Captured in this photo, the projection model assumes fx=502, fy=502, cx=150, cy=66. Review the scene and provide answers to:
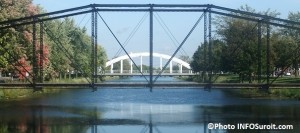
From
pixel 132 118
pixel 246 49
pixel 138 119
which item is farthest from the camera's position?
pixel 246 49

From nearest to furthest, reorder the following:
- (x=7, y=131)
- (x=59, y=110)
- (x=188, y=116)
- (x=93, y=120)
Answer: (x=7, y=131)
(x=93, y=120)
(x=188, y=116)
(x=59, y=110)

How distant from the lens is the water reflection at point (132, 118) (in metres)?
34.0

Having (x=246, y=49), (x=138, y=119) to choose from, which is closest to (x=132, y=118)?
(x=138, y=119)

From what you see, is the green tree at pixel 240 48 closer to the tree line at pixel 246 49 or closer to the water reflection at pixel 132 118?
the tree line at pixel 246 49

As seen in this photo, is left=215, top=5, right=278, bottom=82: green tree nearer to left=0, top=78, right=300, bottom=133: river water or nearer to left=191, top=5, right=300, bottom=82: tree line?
left=191, top=5, right=300, bottom=82: tree line

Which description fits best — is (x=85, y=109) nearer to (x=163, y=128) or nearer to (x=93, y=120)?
(x=93, y=120)

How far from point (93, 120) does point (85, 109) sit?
999cm

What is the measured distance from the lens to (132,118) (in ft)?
132

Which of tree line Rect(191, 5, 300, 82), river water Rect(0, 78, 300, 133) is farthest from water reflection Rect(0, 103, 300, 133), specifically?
tree line Rect(191, 5, 300, 82)

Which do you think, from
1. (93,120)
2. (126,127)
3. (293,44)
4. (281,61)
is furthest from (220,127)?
(293,44)

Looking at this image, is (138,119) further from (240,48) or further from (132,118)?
(240,48)

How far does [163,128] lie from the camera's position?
34406 mm

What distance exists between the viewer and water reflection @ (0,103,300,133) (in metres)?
34.0

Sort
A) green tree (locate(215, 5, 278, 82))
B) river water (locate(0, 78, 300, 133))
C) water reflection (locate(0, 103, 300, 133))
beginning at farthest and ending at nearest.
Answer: green tree (locate(215, 5, 278, 82))
water reflection (locate(0, 103, 300, 133))
river water (locate(0, 78, 300, 133))
